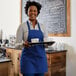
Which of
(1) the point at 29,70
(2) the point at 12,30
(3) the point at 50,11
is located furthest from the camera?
(2) the point at 12,30

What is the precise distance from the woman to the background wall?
1.28m

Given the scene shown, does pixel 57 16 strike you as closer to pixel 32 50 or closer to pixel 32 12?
pixel 32 12

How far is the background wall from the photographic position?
318 cm

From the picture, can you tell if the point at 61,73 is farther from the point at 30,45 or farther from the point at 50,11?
Answer: the point at 30,45

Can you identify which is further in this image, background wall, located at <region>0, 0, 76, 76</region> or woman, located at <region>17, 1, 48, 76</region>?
background wall, located at <region>0, 0, 76, 76</region>

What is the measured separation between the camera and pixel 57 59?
309 centimetres

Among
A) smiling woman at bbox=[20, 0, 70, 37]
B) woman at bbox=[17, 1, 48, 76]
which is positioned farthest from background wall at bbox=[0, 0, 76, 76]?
woman at bbox=[17, 1, 48, 76]

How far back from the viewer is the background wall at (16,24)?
10.4 feet

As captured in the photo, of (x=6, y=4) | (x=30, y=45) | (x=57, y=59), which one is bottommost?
(x=57, y=59)

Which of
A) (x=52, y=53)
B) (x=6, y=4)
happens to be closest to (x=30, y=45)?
(x=52, y=53)

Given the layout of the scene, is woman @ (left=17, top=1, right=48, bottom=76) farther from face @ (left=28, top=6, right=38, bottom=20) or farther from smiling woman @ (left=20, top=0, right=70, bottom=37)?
smiling woman @ (left=20, top=0, right=70, bottom=37)

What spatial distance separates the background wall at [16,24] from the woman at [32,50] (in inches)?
50.3

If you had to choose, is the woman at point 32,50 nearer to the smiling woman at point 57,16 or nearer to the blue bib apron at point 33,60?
the blue bib apron at point 33,60

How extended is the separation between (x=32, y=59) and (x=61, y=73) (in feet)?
4.79
